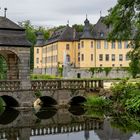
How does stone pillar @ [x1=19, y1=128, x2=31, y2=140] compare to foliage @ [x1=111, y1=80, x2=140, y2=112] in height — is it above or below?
below

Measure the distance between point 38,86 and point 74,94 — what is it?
2.72m

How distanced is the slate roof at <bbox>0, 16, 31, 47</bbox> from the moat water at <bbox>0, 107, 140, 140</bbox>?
4.48 meters

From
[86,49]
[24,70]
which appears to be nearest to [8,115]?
[24,70]

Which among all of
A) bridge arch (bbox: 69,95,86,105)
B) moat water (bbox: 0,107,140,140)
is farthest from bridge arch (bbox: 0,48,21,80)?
bridge arch (bbox: 69,95,86,105)

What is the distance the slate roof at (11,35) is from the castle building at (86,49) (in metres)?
31.8

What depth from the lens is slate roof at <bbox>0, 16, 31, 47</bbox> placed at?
89.0 feet

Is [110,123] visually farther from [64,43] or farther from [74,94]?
[64,43]

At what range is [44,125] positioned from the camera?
20.9 metres

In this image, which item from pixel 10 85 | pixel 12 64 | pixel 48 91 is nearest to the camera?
pixel 10 85

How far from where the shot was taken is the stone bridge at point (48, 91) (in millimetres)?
27172

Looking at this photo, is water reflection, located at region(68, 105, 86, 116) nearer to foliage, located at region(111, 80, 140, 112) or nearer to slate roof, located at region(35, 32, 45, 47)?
foliage, located at region(111, 80, 140, 112)

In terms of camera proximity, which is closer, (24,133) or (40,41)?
(24,133)

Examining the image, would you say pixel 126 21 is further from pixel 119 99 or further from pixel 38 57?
pixel 38 57

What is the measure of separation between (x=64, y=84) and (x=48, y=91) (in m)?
1.39
